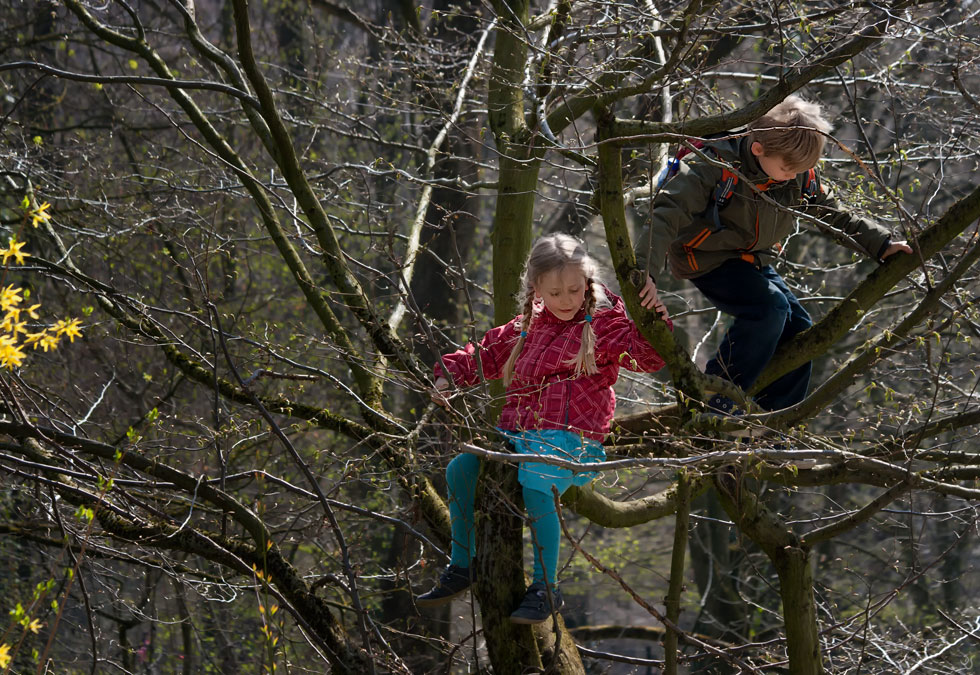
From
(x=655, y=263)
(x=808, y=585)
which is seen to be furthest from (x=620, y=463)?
(x=808, y=585)

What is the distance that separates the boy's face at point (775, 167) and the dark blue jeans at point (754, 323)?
0.44m

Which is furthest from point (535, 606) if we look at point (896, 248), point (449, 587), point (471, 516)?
point (896, 248)

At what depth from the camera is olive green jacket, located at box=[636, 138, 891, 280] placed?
299 cm

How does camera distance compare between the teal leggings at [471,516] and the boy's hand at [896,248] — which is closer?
the boy's hand at [896,248]

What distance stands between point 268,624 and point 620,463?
92cm

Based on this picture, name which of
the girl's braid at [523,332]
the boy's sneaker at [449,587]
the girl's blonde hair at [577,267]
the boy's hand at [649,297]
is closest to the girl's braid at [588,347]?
the girl's blonde hair at [577,267]

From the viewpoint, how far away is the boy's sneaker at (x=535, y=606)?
3141mm

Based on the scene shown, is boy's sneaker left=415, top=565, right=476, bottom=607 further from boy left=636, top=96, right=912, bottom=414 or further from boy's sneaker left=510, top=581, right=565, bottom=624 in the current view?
boy left=636, top=96, right=912, bottom=414

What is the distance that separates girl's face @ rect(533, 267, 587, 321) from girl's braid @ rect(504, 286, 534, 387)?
110 millimetres

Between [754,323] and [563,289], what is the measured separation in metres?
0.70

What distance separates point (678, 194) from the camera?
10.1 feet

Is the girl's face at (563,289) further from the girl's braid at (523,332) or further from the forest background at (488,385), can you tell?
the forest background at (488,385)

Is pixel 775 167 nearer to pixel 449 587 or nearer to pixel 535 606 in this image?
pixel 535 606

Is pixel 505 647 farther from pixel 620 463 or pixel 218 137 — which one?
pixel 218 137
